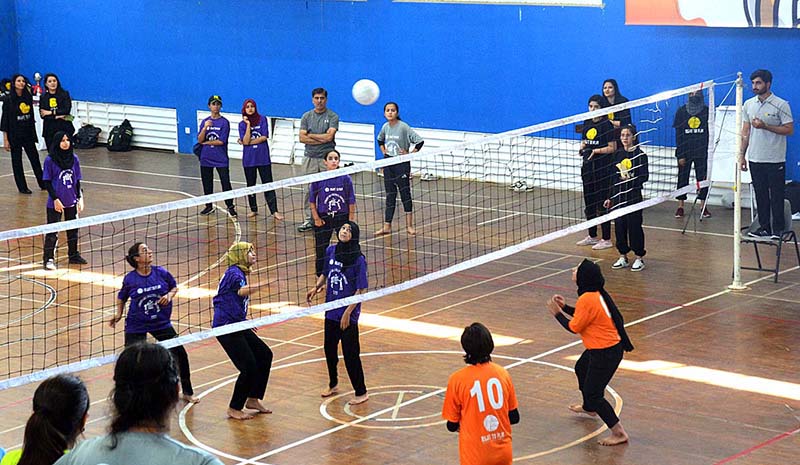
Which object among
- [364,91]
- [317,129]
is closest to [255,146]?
[317,129]

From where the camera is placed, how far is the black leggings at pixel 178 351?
33.2 ft

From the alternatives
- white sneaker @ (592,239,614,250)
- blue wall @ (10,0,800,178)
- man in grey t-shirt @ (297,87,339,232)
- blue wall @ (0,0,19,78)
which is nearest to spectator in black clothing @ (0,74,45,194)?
blue wall @ (10,0,800,178)

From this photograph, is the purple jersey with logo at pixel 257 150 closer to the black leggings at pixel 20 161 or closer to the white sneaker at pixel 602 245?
the black leggings at pixel 20 161

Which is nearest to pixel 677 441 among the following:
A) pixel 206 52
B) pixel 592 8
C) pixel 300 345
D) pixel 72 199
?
pixel 300 345

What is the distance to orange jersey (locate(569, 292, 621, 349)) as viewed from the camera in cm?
914

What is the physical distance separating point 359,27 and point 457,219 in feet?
20.8

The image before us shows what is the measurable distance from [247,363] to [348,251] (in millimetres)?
1252

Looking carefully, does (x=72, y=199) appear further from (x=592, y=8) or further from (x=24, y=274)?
(x=592, y=8)

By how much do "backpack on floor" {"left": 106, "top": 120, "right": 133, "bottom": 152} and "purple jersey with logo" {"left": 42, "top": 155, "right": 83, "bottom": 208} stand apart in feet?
37.8

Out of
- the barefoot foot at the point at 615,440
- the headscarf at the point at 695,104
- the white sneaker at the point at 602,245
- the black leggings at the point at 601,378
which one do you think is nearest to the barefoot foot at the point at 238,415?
the black leggings at the point at 601,378

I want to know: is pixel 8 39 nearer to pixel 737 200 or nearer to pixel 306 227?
pixel 306 227

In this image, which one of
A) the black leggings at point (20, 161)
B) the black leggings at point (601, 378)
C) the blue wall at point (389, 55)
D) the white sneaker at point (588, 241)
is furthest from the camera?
the black leggings at point (20, 161)

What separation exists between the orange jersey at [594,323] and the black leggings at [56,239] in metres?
8.39

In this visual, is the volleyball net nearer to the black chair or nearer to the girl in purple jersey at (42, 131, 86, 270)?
the girl in purple jersey at (42, 131, 86, 270)
